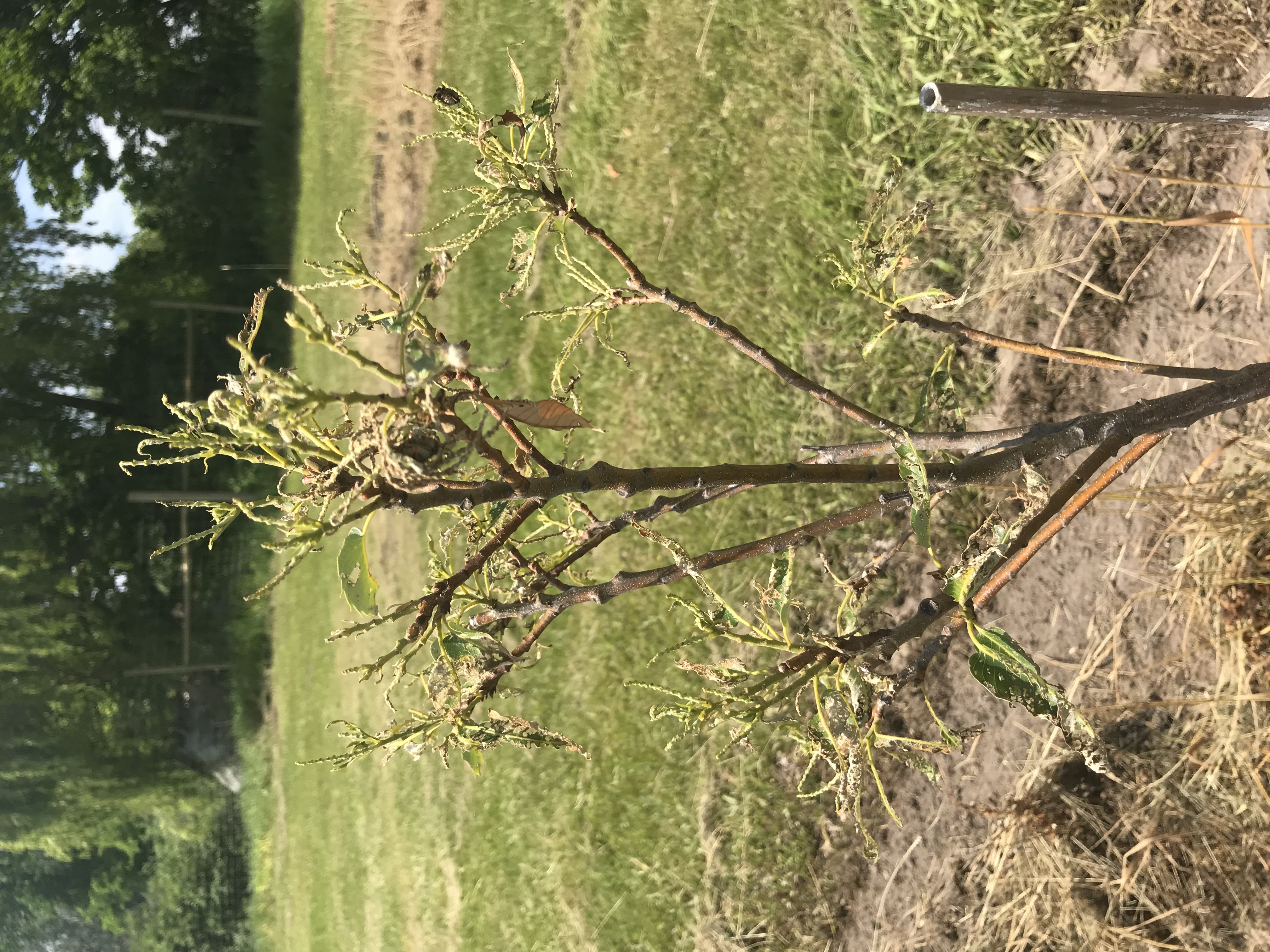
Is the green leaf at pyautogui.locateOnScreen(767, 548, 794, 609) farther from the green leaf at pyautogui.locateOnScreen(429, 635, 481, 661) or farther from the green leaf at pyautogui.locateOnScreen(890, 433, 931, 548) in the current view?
the green leaf at pyautogui.locateOnScreen(429, 635, 481, 661)

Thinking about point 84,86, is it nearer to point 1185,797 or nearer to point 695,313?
point 695,313

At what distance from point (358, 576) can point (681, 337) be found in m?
2.11

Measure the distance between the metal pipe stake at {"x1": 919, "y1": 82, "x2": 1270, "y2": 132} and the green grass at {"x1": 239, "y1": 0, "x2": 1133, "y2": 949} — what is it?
1.02 metres

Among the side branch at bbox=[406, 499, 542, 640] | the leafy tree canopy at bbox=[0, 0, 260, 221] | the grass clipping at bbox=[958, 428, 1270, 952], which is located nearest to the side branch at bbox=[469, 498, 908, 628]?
the side branch at bbox=[406, 499, 542, 640]

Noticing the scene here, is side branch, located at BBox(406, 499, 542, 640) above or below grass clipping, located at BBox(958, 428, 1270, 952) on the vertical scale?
above

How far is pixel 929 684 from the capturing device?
198 cm

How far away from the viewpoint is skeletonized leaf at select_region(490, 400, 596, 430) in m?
0.72

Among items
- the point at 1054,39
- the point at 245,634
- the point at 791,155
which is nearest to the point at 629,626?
the point at 791,155

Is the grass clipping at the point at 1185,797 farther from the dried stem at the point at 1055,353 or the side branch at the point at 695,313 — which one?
the side branch at the point at 695,313

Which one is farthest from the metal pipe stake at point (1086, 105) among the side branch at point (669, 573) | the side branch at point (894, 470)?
the side branch at point (669, 573)

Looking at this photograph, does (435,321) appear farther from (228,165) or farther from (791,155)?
(228,165)

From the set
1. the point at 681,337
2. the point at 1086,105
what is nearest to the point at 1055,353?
the point at 1086,105

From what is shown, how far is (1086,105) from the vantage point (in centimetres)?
83

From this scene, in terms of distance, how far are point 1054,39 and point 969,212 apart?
363 mm
